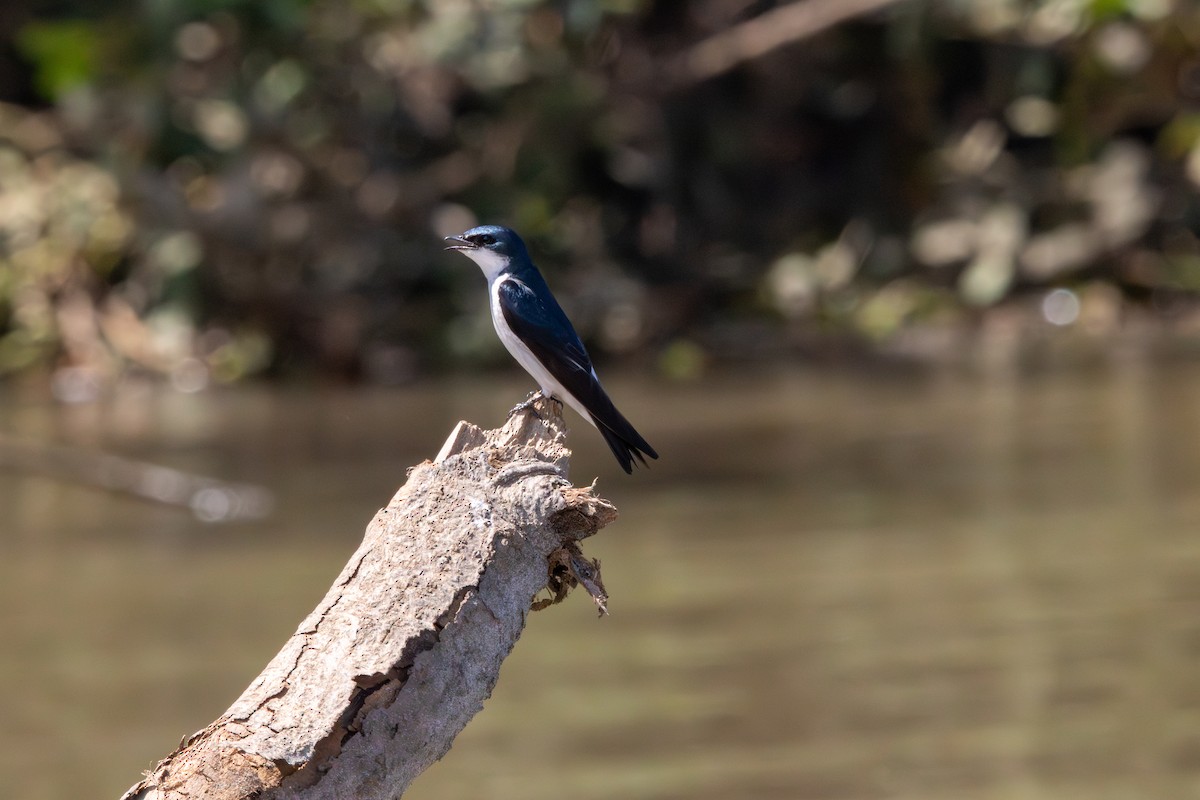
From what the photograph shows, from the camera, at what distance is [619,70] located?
18688 mm

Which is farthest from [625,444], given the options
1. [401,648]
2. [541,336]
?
[401,648]

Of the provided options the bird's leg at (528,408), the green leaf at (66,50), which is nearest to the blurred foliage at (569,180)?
the green leaf at (66,50)

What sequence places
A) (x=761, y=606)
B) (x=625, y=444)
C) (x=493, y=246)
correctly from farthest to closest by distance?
(x=761, y=606), (x=493, y=246), (x=625, y=444)

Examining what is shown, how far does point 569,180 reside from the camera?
18.2 metres

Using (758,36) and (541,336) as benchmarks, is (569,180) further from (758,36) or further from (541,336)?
(541,336)

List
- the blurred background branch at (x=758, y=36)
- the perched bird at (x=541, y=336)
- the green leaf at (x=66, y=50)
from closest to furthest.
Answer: the perched bird at (x=541, y=336)
the green leaf at (x=66, y=50)
the blurred background branch at (x=758, y=36)

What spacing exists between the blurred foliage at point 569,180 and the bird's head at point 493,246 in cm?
1062

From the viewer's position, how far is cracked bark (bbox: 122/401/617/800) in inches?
124

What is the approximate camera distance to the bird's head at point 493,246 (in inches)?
208

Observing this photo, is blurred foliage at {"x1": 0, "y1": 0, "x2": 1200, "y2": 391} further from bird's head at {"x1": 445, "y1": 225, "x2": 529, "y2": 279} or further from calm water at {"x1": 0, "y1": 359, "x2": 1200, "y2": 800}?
bird's head at {"x1": 445, "y1": 225, "x2": 529, "y2": 279}

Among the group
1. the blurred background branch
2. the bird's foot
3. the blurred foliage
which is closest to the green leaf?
the blurred foliage

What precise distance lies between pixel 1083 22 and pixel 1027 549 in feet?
29.5

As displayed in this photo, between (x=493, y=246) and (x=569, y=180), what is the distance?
1306 cm

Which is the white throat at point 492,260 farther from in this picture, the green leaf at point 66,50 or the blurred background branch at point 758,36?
the blurred background branch at point 758,36
